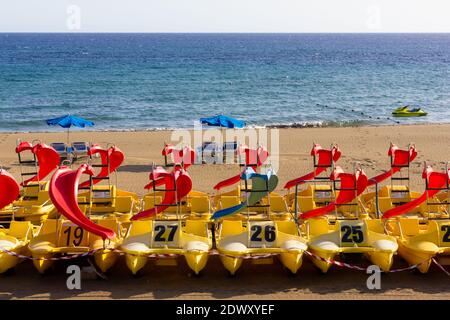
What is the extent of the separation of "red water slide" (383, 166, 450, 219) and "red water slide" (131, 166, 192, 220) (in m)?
4.11

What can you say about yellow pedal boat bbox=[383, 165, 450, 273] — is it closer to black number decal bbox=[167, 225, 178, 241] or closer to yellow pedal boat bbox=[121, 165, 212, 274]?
yellow pedal boat bbox=[121, 165, 212, 274]

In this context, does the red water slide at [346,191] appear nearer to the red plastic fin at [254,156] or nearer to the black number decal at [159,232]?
the red plastic fin at [254,156]

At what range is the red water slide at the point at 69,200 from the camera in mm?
10344

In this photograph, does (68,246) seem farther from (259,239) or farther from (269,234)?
(269,234)

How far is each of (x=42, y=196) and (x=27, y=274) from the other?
316 centimetres

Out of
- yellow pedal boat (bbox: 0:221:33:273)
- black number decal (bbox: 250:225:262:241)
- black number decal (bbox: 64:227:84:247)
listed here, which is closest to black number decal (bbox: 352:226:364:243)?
black number decal (bbox: 250:225:262:241)

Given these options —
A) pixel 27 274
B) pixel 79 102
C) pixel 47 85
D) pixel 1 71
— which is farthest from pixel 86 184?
pixel 1 71

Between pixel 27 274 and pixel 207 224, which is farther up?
pixel 207 224

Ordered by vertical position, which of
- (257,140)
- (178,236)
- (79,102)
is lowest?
(178,236)

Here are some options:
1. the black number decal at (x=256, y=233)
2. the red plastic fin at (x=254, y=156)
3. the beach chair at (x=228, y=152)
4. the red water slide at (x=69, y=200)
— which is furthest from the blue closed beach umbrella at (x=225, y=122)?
the red water slide at (x=69, y=200)

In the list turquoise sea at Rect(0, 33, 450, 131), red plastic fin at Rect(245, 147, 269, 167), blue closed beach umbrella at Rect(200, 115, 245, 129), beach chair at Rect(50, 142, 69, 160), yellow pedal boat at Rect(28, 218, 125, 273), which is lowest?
yellow pedal boat at Rect(28, 218, 125, 273)

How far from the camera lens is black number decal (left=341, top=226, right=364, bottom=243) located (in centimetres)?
1081

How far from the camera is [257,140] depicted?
26.1m

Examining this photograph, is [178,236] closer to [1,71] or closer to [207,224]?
[207,224]
